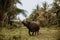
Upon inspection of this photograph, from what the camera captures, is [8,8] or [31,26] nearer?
[31,26]

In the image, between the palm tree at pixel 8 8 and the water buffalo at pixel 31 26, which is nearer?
the water buffalo at pixel 31 26

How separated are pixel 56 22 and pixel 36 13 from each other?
17.9 feet

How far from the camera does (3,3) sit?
19.4 meters

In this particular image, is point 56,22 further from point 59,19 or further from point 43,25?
point 43,25

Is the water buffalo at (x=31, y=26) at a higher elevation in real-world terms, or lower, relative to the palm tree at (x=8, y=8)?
lower

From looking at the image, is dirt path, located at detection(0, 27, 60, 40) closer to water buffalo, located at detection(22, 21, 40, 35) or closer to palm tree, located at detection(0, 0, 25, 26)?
water buffalo, located at detection(22, 21, 40, 35)

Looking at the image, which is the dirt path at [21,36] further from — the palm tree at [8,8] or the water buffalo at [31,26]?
the palm tree at [8,8]

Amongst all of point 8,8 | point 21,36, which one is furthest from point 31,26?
point 8,8

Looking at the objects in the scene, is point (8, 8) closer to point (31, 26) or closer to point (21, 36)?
point (31, 26)

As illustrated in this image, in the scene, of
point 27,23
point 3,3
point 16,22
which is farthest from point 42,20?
point 27,23

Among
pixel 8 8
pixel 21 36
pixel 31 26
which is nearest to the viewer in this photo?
pixel 21 36

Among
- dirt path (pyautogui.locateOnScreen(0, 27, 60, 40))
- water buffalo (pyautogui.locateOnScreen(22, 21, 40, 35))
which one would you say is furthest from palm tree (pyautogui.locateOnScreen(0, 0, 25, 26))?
dirt path (pyautogui.locateOnScreen(0, 27, 60, 40))

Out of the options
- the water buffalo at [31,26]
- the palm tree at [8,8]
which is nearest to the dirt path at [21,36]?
the water buffalo at [31,26]

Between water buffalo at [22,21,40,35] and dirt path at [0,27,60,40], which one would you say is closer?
dirt path at [0,27,60,40]
